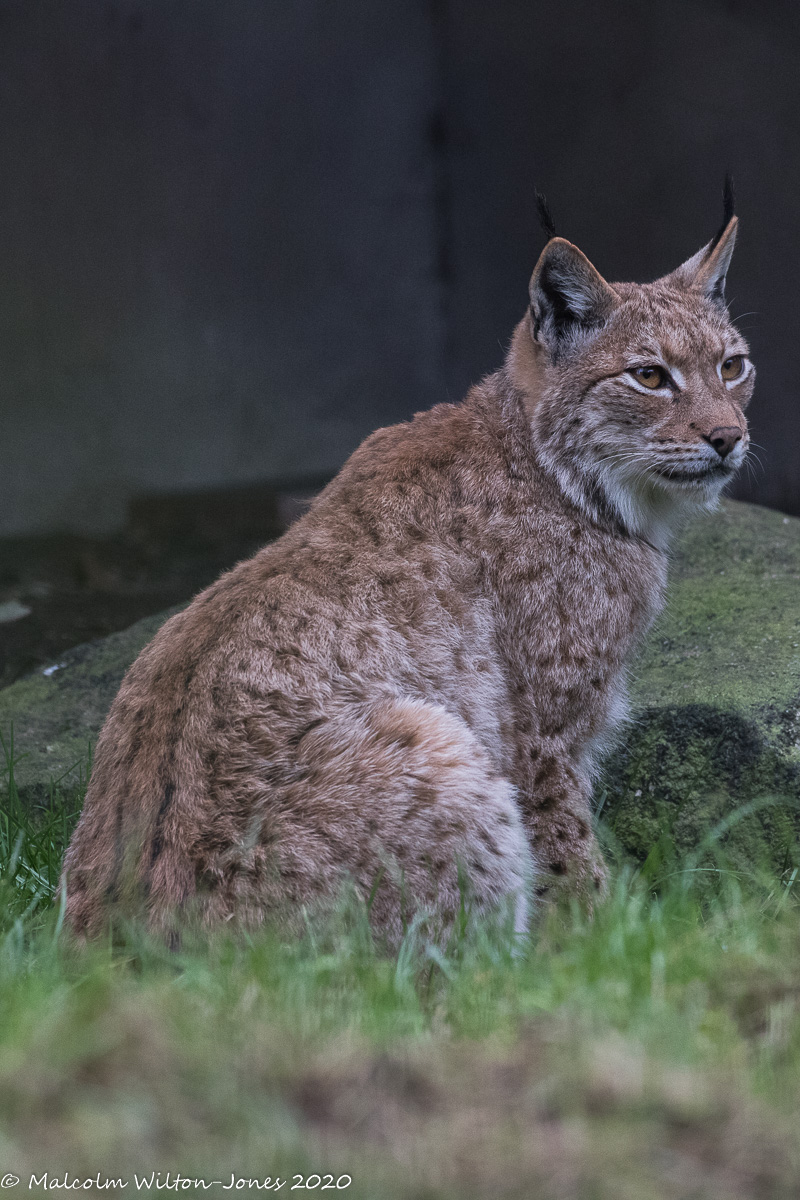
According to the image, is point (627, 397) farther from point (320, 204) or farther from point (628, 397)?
point (320, 204)

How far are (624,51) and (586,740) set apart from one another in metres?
6.79

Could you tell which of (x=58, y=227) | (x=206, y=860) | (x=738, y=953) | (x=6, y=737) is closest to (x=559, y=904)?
(x=738, y=953)

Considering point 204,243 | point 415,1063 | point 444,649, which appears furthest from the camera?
point 204,243

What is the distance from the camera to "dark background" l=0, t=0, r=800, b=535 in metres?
8.29

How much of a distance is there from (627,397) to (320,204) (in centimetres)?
769

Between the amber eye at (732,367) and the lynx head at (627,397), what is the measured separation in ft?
0.05

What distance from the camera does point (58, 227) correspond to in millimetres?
9562

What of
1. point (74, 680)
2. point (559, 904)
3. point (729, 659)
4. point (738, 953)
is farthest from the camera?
point (74, 680)

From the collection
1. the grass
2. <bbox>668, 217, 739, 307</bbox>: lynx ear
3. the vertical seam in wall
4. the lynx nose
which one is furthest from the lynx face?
the vertical seam in wall

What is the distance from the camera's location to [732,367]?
13.5 feet

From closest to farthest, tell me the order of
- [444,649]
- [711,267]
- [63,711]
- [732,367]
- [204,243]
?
[444,649], [732,367], [711,267], [63,711], [204,243]

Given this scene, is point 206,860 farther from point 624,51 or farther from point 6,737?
point 624,51

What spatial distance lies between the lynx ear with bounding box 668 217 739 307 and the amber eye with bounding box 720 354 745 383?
288 millimetres

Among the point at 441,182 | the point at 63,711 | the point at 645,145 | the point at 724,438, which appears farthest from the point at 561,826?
the point at 441,182
